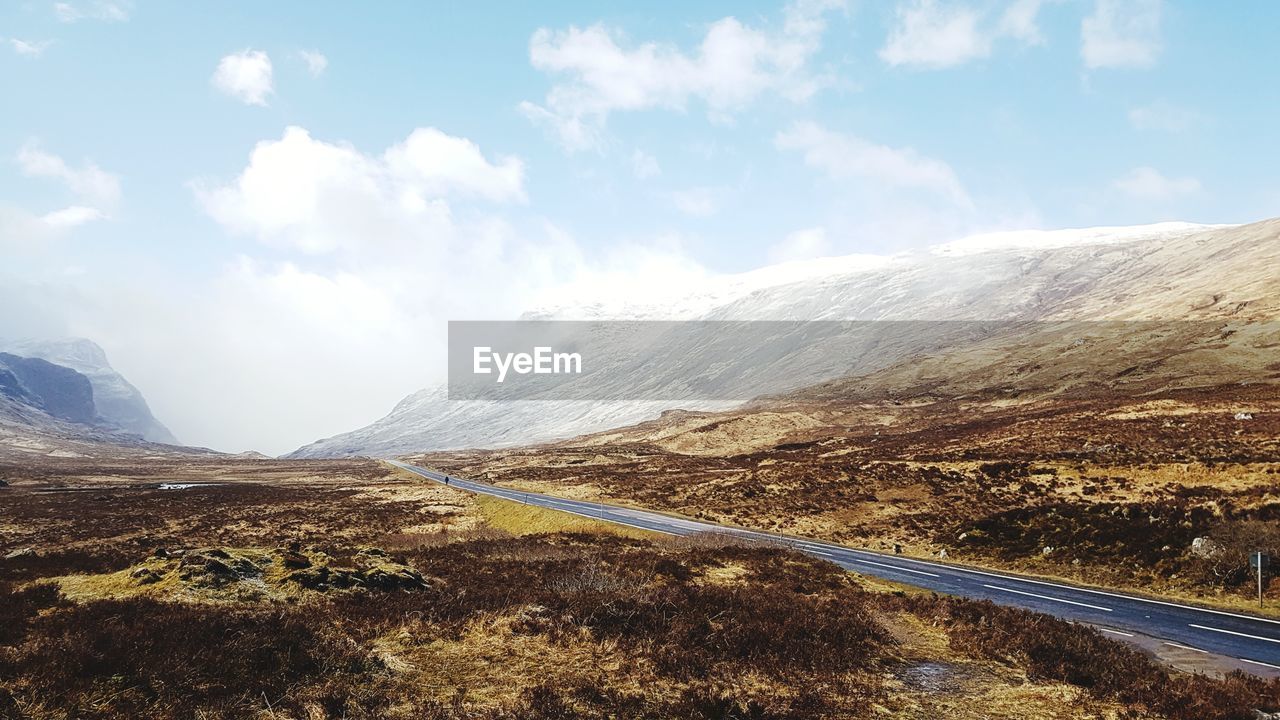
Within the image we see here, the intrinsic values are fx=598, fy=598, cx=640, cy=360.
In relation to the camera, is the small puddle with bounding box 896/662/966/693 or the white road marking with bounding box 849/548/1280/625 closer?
the small puddle with bounding box 896/662/966/693

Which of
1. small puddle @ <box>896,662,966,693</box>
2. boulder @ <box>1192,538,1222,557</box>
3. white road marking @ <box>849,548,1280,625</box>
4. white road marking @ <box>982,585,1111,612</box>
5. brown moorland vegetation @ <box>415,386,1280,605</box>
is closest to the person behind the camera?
small puddle @ <box>896,662,966,693</box>

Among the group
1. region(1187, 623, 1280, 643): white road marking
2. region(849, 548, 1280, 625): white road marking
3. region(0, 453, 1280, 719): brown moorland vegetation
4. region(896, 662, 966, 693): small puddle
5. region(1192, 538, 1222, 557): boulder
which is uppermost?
region(0, 453, 1280, 719): brown moorland vegetation

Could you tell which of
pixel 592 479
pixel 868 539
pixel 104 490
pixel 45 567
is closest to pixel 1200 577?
pixel 868 539

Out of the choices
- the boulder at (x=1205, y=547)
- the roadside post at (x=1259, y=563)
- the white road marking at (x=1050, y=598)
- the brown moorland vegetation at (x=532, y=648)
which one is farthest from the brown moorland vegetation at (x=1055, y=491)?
the brown moorland vegetation at (x=532, y=648)

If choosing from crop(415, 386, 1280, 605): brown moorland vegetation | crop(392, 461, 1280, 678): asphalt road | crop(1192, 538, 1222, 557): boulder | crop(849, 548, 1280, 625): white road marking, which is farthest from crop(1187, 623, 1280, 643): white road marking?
crop(1192, 538, 1222, 557): boulder

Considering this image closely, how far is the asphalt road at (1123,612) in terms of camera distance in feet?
48.3

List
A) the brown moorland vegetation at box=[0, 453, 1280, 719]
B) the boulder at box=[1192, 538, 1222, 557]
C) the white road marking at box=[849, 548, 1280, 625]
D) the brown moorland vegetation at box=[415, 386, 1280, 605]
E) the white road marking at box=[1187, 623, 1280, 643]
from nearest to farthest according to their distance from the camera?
the brown moorland vegetation at box=[0, 453, 1280, 719] < the white road marking at box=[1187, 623, 1280, 643] < the white road marking at box=[849, 548, 1280, 625] < the boulder at box=[1192, 538, 1222, 557] < the brown moorland vegetation at box=[415, 386, 1280, 605]

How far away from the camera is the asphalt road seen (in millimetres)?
14727

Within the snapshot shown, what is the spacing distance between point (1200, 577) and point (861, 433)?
63.7m

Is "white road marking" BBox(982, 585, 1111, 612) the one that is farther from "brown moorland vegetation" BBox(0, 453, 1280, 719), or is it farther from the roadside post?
"brown moorland vegetation" BBox(0, 453, 1280, 719)

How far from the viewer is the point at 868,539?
35844mm

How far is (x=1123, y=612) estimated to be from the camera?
1933 cm

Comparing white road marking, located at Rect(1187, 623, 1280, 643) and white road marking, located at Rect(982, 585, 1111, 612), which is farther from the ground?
white road marking, located at Rect(1187, 623, 1280, 643)

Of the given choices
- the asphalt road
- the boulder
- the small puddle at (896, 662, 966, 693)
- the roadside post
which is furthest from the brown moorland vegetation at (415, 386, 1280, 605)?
the small puddle at (896, 662, 966, 693)
